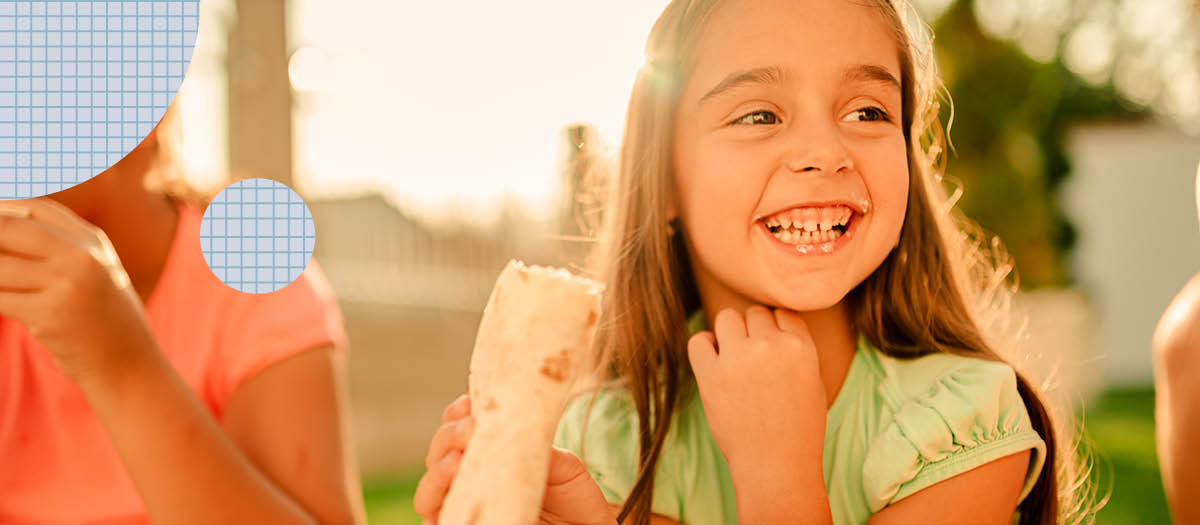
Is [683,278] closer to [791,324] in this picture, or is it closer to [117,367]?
[791,324]

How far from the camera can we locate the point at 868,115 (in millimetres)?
1745

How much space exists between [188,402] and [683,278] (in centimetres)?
98

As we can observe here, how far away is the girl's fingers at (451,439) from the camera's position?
135 centimetres

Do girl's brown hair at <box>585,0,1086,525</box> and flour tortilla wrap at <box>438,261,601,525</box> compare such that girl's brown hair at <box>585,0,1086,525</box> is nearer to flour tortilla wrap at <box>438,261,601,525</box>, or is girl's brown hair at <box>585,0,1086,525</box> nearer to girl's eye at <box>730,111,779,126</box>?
girl's eye at <box>730,111,779,126</box>

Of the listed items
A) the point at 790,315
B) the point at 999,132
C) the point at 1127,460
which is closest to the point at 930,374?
the point at 790,315

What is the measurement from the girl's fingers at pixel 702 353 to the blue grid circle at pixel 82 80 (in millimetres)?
841

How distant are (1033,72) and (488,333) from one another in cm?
1039

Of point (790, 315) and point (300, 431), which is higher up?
point (790, 315)

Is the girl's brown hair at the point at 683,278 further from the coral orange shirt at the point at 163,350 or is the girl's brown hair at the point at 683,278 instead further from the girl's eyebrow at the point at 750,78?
the coral orange shirt at the point at 163,350

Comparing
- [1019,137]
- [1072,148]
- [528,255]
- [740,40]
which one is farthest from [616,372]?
[1072,148]

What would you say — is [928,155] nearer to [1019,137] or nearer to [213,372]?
[213,372]

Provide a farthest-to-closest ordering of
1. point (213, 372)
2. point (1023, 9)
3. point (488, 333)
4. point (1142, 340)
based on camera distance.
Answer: point (1142, 340) < point (1023, 9) < point (213, 372) < point (488, 333)

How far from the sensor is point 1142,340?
45.3 ft

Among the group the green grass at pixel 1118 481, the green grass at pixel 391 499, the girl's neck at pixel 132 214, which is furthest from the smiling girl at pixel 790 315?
the green grass at pixel 391 499
